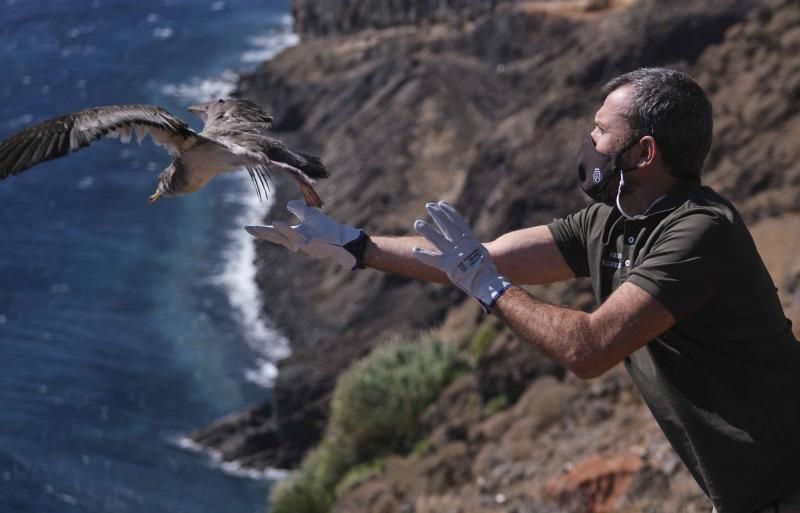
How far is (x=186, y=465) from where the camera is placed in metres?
25.4

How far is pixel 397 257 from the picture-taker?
575 cm

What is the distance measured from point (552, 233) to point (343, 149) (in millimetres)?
38638

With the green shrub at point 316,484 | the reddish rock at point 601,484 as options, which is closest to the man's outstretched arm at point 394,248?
the reddish rock at point 601,484

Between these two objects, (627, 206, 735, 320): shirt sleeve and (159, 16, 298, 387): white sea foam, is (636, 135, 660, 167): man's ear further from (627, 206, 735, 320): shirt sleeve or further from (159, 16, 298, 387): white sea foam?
(159, 16, 298, 387): white sea foam

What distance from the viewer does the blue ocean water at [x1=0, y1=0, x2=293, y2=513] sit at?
890 inches

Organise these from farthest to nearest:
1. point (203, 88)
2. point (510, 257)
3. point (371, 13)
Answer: point (371, 13) < point (203, 88) < point (510, 257)

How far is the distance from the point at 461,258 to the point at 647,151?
91cm

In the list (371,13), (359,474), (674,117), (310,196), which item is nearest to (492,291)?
(674,117)

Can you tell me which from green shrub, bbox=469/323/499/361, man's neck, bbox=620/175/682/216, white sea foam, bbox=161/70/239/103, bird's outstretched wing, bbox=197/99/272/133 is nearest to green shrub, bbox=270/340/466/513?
green shrub, bbox=469/323/499/361

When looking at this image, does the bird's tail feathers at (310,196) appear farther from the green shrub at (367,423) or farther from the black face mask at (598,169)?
the green shrub at (367,423)

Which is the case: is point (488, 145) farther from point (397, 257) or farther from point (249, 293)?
point (397, 257)

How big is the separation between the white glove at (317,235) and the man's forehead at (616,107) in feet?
4.40

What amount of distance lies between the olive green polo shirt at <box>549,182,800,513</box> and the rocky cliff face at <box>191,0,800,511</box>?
491cm

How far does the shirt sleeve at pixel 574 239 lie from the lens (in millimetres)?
5535
